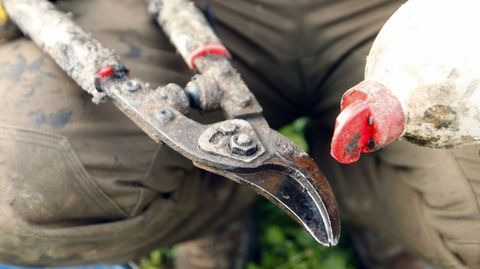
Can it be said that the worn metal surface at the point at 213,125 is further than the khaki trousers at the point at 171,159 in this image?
No

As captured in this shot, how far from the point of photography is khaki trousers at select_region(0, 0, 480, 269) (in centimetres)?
110

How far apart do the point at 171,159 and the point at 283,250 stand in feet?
2.15

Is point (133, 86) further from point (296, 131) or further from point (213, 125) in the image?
point (296, 131)

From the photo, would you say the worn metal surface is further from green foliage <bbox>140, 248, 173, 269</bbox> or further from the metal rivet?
green foliage <bbox>140, 248, 173, 269</bbox>

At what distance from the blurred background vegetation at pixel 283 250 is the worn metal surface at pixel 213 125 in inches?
28.6

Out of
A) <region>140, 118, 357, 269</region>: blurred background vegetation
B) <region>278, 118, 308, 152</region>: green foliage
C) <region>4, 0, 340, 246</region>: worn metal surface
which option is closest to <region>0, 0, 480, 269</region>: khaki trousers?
<region>4, 0, 340, 246</region>: worn metal surface

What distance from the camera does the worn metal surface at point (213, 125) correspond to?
903 millimetres

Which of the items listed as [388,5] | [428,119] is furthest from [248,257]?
[428,119]

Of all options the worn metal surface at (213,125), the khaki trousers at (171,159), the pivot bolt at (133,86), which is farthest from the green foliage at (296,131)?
the pivot bolt at (133,86)

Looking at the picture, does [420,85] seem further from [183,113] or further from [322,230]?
[183,113]

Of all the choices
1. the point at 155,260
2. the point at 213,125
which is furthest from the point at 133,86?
the point at 155,260

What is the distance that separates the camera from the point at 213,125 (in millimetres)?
933

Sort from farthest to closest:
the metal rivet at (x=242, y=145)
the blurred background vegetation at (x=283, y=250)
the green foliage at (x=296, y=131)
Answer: the green foliage at (x=296, y=131), the blurred background vegetation at (x=283, y=250), the metal rivet at (x=242, y=145)

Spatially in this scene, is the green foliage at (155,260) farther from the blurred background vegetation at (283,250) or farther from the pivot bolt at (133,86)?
the pivot bolt at (133,86)
